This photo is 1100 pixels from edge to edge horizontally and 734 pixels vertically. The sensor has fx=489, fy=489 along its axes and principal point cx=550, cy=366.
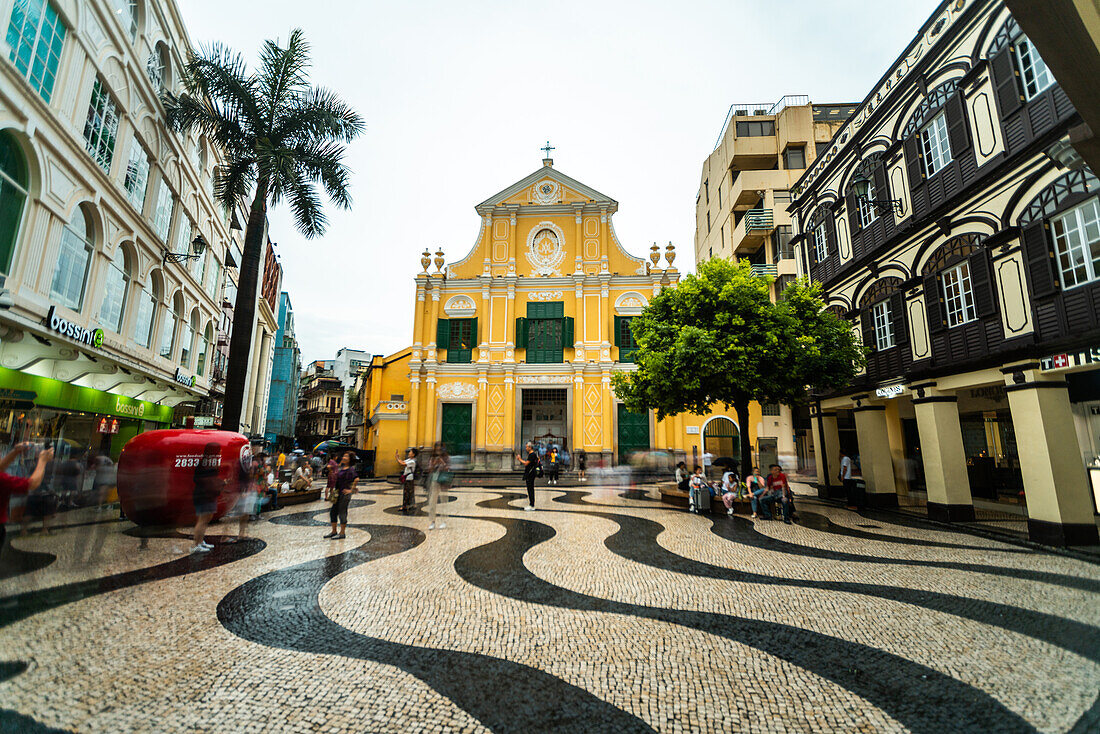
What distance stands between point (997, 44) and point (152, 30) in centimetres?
2023

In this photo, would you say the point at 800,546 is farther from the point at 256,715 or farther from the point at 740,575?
the point at 256,715

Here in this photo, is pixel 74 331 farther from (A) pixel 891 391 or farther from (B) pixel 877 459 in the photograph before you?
(B) pixel 877 459

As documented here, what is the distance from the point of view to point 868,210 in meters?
14.1

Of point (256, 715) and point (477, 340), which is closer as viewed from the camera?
point (256, 715)

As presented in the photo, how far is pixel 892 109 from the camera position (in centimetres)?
1295

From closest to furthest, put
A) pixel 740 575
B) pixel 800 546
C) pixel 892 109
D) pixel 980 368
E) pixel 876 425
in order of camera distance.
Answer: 1. pixel 740 575
2. pixel 800 546
3. pixel 980 368
4. pixel 892 109
5. pixel 876 425

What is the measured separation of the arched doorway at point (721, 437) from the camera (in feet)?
81.5

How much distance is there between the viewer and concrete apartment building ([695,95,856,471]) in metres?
25.1

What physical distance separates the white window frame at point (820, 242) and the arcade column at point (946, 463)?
6.82m

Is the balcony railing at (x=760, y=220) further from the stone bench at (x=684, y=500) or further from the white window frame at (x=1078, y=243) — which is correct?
the white window frame at (x=1078, y=243)

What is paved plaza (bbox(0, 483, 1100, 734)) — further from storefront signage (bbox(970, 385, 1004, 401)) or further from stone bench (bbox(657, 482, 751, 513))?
storefront signage (bbox(970, 385, 1004, 401))

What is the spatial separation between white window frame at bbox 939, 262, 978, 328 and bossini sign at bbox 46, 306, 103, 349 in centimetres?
1868

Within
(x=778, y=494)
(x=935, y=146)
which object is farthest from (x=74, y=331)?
(x=935, y=146)

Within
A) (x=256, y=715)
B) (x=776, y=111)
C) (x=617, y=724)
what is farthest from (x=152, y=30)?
(x=776, y=111)
